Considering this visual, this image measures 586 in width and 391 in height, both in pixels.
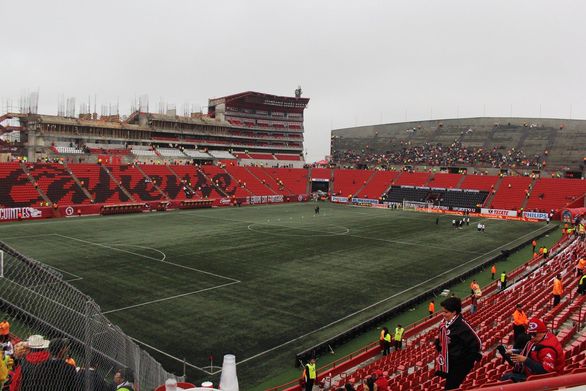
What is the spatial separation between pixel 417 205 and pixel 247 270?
167 ft

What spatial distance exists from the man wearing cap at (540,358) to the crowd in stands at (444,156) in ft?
300

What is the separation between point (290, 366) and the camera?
679 inches

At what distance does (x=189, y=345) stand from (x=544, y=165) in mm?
86849

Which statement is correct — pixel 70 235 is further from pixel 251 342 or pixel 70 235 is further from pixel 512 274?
pixel 512 274

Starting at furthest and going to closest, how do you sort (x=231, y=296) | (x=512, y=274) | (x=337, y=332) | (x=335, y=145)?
(x=335, y=145) < (x=512, y=274) < (x=231, y=296) < (x=337, y=332)

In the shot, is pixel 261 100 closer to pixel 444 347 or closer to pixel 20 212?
pixel 20 212

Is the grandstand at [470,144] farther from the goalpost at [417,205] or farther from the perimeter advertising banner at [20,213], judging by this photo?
the perimeter advertising banner at [20,213]

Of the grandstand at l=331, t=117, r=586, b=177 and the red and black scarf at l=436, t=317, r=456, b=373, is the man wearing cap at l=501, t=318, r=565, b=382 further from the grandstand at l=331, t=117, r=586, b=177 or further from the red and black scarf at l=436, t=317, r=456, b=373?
the grandstand at l=331, t=117, r=586, b=177

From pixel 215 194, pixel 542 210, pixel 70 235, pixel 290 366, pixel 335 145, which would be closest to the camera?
pixel 290 366

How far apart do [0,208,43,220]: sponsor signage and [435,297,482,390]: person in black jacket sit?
54.0 meters

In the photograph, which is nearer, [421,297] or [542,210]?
[421,297]

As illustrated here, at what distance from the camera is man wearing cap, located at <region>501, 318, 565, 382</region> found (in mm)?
6219

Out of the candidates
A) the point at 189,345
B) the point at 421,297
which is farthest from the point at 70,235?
the point at 421,297

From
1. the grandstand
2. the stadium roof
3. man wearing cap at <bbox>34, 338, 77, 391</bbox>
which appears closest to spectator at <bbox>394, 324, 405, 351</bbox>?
man wearing cap at <bbox>34, 338, 77, 391</bbox>
